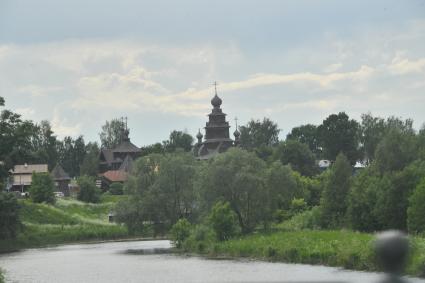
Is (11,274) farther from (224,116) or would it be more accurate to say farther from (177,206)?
(224,116)

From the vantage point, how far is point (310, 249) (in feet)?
164

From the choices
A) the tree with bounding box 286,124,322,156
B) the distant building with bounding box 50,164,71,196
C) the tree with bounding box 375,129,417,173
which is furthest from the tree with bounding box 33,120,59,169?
the tree with bounding box 375,129,417,173

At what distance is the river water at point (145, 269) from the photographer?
39.8 metres

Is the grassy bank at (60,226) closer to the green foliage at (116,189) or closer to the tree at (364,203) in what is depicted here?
the green foliage at (116,189)

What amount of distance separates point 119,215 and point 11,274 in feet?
107

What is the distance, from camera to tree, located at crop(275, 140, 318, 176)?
12769cm

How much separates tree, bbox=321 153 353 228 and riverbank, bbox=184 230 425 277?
10056mm

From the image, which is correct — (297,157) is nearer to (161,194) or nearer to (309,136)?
(161,194)

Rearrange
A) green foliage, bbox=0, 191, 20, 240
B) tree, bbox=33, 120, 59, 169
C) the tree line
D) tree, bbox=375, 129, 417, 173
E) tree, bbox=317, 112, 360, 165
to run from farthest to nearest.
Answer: tree, bbox=33, 120, 59, 169
tree, bbox=317, 112, 360, 165
tree, bbox=375, 129, 417, 173
green foliage, bbox=0, 191, 20, 240
the tree line

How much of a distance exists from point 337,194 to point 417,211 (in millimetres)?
18571

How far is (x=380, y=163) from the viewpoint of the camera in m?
74.4

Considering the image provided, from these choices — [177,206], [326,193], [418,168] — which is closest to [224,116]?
[177,206]

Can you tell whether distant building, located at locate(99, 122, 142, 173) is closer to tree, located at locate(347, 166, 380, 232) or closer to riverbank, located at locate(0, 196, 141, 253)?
riverbank, located at locate(0, 196, 141, 253)

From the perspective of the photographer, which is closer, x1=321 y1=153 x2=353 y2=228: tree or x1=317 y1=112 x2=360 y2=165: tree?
x1=321 y1=153 x2=353 y2=228: tree
